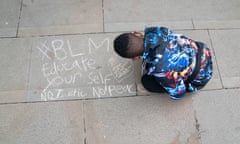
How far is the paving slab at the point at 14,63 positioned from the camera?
3.06 meters

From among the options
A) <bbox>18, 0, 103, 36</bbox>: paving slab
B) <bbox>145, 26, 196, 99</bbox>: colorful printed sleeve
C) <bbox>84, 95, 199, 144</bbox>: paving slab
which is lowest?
<bbox>84, 95, 199, 144</bbox>: paving slab

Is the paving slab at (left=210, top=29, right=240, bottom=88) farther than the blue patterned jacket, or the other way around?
the paving slab at (left=210, top=29, right=240, bottom=88)

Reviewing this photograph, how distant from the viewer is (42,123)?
2.89 m

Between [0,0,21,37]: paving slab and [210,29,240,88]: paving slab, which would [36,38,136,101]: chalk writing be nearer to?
[0,0,21,37]: paving slab

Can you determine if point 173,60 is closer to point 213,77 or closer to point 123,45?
point 123,45

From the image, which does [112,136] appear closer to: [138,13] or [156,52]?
[156,52]

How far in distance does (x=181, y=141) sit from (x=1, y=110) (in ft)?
5.95

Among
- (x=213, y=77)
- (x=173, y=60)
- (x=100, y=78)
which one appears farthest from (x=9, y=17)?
(x=213, y=77)

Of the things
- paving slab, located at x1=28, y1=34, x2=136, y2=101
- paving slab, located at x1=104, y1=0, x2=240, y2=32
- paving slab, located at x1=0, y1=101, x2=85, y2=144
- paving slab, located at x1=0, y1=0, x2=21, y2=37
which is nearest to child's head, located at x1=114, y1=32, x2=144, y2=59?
paving slab, located at x1=28, y1=34, x2=136, y2=101

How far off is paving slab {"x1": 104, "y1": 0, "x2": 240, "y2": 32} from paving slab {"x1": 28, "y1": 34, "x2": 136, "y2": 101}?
0.29m

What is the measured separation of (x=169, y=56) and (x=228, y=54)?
3.64ft

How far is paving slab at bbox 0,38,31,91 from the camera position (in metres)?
3.06

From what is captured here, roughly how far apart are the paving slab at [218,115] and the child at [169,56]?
25 cm

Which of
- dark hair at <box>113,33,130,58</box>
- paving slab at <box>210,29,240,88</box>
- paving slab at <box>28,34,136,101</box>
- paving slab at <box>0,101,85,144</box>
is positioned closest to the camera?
dark hair at <box>113,33,130,58</box>
